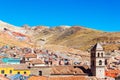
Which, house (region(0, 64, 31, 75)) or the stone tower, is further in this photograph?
the stone tower

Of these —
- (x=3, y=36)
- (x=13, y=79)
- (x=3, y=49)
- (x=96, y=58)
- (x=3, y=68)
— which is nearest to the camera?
(x=13, y=79)

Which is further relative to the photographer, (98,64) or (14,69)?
(98,64)

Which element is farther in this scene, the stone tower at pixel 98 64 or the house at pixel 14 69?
→ the stone tower at pixel 98 64

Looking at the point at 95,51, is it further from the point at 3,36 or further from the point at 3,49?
the point at 3,36

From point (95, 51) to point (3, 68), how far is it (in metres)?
18.4

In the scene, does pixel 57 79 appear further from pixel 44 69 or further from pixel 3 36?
pixel 3 36

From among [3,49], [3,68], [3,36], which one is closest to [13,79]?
[3,68]

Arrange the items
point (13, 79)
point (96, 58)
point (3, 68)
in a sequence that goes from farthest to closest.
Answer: point (96, 58) → point (3, 68) → point (13, 79)

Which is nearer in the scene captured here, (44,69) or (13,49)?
(44,69)

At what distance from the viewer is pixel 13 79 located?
45.6m

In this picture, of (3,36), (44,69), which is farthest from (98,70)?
(3,36)

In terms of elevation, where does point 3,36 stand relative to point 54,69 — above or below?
above

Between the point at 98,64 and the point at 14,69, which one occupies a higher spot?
the point at 98,64

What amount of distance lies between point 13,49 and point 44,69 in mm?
63220
